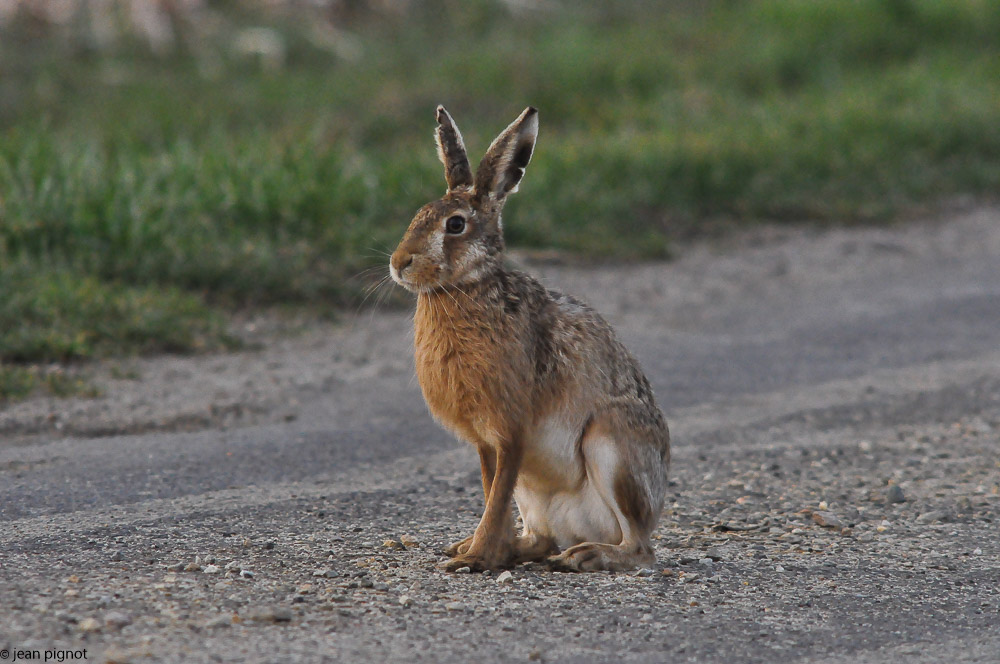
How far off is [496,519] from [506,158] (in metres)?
1.17

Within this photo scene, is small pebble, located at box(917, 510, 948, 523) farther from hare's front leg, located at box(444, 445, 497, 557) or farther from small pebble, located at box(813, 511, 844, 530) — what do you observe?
hare's front leg, located at box(444, 445, 497, 557)

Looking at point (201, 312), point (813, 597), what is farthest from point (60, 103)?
point (813, 597)

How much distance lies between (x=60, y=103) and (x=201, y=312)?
5402 millimetres

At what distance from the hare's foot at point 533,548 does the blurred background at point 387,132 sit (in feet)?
8.70

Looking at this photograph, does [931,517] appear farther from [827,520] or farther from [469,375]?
[469,375]

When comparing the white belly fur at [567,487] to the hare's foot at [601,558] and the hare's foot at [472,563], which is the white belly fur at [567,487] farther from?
the hare's foot at [472,563]

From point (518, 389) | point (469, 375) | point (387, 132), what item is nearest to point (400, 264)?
point (469, 375)

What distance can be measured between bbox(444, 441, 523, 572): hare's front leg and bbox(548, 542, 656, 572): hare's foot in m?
0.22

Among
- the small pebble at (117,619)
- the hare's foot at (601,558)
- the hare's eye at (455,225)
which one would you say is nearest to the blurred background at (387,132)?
the hare's eye at (455,225)

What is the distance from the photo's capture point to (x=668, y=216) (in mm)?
9617

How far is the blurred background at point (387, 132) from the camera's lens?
747 cm

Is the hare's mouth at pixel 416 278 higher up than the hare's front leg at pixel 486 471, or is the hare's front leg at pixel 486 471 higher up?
the hare's mouth at pixel 416 278

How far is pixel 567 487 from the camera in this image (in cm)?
442

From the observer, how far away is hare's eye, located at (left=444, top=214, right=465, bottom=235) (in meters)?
4.28
